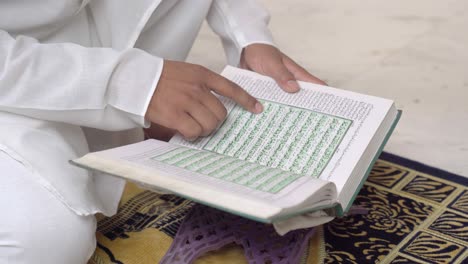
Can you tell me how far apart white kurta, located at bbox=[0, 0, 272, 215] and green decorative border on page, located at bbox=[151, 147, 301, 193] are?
0.09 metres

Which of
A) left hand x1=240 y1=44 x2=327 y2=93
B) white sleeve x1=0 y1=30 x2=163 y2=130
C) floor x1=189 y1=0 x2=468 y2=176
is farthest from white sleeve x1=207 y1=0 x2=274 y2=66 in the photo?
floor x1=189 y1=0 x2=468 y2=176

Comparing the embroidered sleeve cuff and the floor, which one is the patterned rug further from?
the embroidered sleeve cuff

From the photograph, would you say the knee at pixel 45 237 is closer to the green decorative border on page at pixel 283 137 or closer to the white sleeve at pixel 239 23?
the green decorative border on page at pixel 283 137

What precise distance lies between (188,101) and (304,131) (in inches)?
6.6

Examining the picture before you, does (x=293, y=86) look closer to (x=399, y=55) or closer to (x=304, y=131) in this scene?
(x=304, y=131)

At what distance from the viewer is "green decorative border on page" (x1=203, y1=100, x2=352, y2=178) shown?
108cm

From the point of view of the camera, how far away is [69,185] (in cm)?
107

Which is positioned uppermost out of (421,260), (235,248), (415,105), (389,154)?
(415,105)

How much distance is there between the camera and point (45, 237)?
3.35 feet

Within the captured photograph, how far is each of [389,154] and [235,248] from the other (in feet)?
1.40

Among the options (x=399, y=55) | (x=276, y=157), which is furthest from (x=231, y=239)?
(x=399, y=55)

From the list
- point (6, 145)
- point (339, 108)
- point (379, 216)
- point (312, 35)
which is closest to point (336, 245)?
point (379, 216)

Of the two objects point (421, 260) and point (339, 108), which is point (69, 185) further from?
point (421, 260)

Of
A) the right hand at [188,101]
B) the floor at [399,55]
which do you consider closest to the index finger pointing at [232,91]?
the right hand at [188,101]
